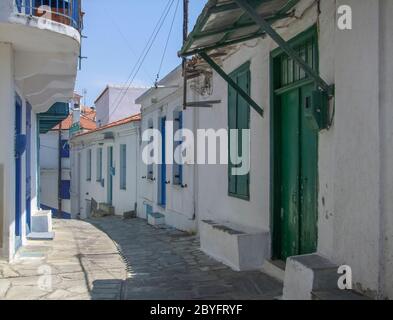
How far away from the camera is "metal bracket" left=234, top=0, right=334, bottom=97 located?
15.8 feet

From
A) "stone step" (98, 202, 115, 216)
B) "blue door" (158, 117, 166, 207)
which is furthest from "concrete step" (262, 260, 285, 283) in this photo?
"stone step" (98, 202, 115, 216)

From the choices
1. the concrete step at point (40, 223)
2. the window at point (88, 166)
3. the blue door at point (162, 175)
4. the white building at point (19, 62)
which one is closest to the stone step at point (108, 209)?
the window at point (88, 166)

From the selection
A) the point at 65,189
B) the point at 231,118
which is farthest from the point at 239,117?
the point at 65,189

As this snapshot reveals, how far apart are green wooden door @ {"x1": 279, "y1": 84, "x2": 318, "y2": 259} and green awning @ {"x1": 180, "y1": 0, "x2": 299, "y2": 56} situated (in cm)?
93

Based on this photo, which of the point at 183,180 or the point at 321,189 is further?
the point at 183,180

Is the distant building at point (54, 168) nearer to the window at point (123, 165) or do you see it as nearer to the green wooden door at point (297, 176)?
the window at point (123, 165)

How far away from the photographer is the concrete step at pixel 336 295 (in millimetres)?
4145

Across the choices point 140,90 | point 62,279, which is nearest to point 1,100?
point 62,279

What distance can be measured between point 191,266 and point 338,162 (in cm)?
362

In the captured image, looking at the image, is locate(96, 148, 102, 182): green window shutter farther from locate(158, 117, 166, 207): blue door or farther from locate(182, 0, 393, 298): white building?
locate(182, 0, 393, 298): white building

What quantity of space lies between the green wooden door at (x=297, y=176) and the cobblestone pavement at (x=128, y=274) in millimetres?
642

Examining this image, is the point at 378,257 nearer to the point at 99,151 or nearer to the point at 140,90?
the point at 99,151

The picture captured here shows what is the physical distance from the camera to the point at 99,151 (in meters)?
22.2

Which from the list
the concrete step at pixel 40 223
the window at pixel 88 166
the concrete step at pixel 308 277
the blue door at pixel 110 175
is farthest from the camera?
the window at pixel 88 166
